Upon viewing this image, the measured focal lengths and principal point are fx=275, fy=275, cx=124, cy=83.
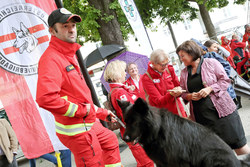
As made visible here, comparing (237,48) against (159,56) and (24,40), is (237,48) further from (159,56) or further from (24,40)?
(24,40)

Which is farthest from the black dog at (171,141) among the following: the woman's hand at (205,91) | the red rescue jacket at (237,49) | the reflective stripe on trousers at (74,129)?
the red rescue jacket at (237,49)

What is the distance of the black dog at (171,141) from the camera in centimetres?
277

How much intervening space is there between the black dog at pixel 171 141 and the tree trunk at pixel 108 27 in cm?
805

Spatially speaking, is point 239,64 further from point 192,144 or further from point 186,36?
point 186,36

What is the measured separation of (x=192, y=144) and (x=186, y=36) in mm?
46989

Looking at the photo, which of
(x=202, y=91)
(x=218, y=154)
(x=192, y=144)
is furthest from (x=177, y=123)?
(x=202, y=91)

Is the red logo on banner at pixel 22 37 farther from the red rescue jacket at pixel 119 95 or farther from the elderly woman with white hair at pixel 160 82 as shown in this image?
the elderly woman with white hair at pixel 160 82

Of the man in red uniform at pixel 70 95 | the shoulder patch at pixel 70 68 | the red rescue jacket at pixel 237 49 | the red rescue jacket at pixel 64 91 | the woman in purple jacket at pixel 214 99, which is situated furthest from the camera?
the red rescue jacket at pixel 237 49

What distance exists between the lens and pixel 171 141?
2809 millimetres

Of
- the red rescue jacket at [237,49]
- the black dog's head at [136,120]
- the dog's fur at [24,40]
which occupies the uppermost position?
the dog's fur at [24,40]

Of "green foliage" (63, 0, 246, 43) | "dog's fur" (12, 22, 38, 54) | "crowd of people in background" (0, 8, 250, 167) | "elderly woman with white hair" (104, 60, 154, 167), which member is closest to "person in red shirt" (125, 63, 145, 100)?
"elderly woman with white hair" (104, 60, 154, 167)

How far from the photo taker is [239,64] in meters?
10.6

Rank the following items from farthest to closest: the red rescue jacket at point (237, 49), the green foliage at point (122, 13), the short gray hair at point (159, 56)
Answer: the green foliage at point (122, 13) < the red rescue jacket at point (237, 49) < the short gray hair at point (159, 56)

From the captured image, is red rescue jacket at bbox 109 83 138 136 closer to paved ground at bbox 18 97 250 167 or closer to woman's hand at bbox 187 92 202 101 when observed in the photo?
woman's hand at bbox 187 92 202 101
